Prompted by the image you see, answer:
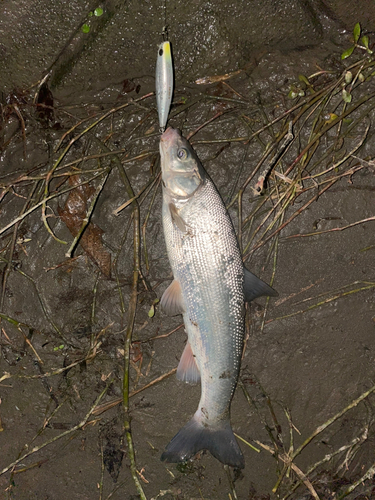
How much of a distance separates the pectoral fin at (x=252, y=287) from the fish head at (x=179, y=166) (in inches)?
29.6

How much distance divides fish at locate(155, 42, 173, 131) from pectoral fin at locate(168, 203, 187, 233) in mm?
657

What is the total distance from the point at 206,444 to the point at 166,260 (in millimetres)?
1474

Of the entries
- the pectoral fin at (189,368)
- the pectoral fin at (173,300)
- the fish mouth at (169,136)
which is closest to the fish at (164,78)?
the fish mouth at (169,136)

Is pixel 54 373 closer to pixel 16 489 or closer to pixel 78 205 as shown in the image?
pixel 16 489

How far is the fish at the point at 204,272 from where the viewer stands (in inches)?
102

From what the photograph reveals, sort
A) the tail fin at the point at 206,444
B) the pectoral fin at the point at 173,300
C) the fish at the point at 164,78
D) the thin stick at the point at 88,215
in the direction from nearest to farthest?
the fish at the point at 164,78, the pectoral fin at the point at 173,300, the tail fin at the point at 206,444, the thin stick at the point at 88,215

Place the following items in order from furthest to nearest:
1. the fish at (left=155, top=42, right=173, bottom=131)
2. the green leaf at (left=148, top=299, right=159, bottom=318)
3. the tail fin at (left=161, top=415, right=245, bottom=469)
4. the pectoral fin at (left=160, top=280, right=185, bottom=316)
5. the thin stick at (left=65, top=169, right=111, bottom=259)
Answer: the green leaf at (left=148, top=299, right=159, bottom=318)
the thin stick at (left=65, top=169, right=111, bottom=259)
the tail fin at (left=161, top=415, right=245, bottom=469)
the pectoral fin at (left=160, top=280, right=185, bottom=316)
the fish at (left=155, top=42, right=173, bottom=131)

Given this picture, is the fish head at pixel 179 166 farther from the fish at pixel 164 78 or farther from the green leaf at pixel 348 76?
the green leaf at pixel 348 76

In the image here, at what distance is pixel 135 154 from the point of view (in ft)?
10.0

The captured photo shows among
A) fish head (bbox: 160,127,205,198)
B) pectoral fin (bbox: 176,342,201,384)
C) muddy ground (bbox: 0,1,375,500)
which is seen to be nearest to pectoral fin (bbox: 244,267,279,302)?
muddy ground (bbox: 0,1,375,500)

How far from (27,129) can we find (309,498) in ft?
13.3

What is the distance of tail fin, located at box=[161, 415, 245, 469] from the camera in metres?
2.78

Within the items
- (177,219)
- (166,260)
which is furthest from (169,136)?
(166,260)

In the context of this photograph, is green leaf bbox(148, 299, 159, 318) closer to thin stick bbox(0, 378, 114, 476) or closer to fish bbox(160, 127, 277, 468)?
fish bbox(160, 127, 277, 468)
